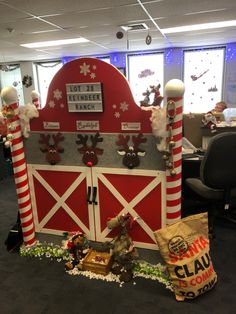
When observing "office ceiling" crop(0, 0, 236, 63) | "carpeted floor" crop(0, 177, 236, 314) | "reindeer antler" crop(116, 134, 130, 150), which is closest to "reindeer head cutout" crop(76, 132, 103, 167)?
"reindeer antler" crop(116, 134, 130, 150)

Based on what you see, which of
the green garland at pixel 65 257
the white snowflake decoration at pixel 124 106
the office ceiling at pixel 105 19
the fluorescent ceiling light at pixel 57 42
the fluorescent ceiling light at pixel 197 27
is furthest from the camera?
the fluorescent ceiling light at pixel 57 42

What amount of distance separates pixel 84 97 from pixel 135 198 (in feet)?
2.79

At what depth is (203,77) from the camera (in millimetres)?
6648

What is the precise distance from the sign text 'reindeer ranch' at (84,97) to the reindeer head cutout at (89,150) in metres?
0.21

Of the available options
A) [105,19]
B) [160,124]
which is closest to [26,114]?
[160,124]

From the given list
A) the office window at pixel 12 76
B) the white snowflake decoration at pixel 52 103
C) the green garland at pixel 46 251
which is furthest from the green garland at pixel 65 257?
the office window at pixel 12 76

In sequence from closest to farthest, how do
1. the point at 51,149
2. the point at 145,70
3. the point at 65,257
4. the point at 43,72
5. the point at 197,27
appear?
the point at 51,149, the point at 65,257, the point at 197,27, the point at 145,70, the point at 43,72

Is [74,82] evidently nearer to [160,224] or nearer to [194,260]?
[160,224]

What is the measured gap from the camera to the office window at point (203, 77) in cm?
646

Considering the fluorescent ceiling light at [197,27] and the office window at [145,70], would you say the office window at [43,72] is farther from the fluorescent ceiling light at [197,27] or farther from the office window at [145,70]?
the fluorescent ceiling light at [197,27]

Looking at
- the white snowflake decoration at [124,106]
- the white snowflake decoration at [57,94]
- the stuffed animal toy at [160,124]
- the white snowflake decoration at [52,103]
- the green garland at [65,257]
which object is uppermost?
the white snowflake decoration at [57,94]

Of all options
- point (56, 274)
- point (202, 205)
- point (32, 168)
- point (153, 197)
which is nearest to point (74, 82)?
point (32, 168)

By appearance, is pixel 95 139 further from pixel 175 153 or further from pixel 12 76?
pixel 12 76

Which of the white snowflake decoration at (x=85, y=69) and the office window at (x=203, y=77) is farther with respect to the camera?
the office window at (x=203, y=77)
